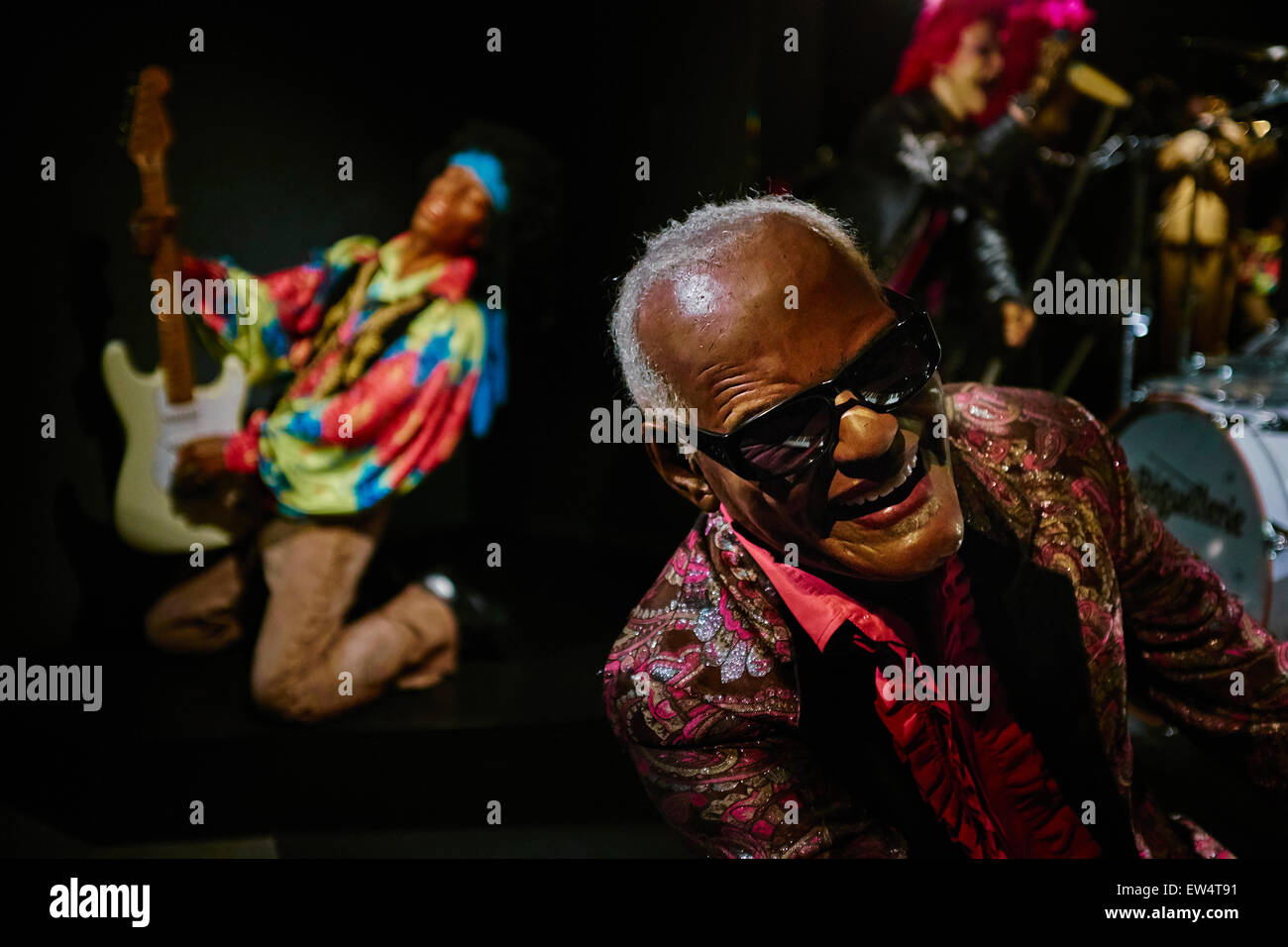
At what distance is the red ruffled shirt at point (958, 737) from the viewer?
112 centimetres

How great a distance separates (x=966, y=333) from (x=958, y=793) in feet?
6.52

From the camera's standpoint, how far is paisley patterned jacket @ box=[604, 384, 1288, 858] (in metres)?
1.12

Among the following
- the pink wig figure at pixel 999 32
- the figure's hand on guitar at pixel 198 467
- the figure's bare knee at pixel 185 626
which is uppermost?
the pink wig figure at pixel 999 32

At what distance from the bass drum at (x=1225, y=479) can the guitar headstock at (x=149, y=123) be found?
8.19 feet

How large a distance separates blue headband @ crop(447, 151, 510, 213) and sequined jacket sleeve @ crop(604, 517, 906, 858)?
5.83 feet

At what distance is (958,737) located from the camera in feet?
3.81

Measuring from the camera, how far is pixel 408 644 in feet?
8.74

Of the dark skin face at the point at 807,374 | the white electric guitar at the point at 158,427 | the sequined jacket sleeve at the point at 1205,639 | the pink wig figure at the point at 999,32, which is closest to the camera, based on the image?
the dark skin face at the point at 807,374

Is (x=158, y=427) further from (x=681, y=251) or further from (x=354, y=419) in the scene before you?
(x=681, y=251)

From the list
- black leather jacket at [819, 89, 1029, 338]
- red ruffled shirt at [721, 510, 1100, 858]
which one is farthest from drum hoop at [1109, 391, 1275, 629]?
red ruffled shirt at [721, 510, 1100, 858]

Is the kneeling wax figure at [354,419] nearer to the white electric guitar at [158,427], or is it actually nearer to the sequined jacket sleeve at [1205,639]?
the white electric guitar at [158,427]

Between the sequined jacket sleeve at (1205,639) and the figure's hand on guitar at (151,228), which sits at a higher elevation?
the figure's hand on guitar at (151,228)

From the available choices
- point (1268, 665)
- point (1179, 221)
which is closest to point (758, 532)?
point (1268, 665)

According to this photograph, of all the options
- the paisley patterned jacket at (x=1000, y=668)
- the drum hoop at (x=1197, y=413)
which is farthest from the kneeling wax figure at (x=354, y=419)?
the drum hoop at (x=1197, y=413)
